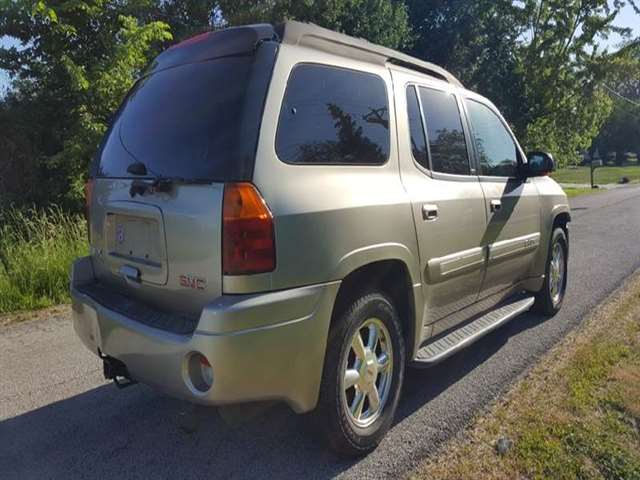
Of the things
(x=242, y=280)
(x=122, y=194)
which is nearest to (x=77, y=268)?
(x=122, y=194)

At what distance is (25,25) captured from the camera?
881cm

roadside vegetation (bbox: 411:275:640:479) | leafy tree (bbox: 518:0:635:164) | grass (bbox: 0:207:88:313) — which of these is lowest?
roadside vegetation (bbox: 411:275:640:479)

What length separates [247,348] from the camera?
87.4 inches

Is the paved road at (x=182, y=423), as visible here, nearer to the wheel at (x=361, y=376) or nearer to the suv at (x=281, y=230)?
the wheel at (x=361, y=376)

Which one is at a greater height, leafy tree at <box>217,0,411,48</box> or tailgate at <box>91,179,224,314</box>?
leafy tree at <box>217,0,411,48</box>

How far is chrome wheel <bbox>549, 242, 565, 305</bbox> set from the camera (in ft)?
16.8

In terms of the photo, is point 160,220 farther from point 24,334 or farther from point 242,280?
point 24,334

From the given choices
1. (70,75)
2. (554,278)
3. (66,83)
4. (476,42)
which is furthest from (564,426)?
(476,42)

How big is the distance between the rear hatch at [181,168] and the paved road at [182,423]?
0.71 metres

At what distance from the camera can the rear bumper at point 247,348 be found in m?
2.20

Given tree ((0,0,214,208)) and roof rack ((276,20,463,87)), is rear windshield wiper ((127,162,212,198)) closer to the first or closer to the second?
roof rack ((276,20,463,87))

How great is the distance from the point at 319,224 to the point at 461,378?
6.51ft

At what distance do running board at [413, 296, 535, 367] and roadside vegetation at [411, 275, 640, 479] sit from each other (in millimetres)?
421

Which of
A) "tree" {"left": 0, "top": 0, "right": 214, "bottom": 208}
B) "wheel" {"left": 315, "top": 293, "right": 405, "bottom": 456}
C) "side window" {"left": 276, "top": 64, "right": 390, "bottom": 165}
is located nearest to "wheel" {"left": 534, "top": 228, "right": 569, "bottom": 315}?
"wheel" {"left": 315, "top": 293, "right": 405, "bottom": 456}
